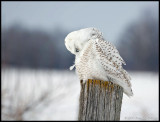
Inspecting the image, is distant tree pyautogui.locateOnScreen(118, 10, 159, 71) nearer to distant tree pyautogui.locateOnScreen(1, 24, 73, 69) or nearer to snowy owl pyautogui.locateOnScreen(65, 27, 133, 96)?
distant tree pyautogui.locateOnScreen(1, 24, 73, 69)

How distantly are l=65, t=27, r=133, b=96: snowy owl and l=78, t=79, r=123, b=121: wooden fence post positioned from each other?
1.28 feet

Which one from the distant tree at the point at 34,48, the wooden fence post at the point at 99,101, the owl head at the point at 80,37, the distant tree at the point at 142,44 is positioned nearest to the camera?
→ the wooden fence post at the point at 99,101

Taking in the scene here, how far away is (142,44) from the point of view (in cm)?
3209

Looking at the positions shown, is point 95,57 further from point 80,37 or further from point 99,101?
point 99,101

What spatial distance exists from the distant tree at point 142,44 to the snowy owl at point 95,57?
2691cm

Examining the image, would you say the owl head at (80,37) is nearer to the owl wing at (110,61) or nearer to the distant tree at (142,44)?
the owl wing at (110,61)

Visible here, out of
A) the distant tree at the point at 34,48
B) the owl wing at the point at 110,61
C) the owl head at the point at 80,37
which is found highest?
the distant tree at the point at 34,48

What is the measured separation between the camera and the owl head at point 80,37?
2480mm

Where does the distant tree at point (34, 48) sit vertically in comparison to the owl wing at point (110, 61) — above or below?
above

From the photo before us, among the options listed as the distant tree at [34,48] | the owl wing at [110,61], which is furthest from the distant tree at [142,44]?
the owl wing at [110,61]

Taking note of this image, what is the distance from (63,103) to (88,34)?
21.3ft

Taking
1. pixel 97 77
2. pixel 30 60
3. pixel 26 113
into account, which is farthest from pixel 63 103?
pixel 30 60

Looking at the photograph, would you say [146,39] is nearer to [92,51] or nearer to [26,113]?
[26,113]

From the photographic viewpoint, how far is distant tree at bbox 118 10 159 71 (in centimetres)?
3066
